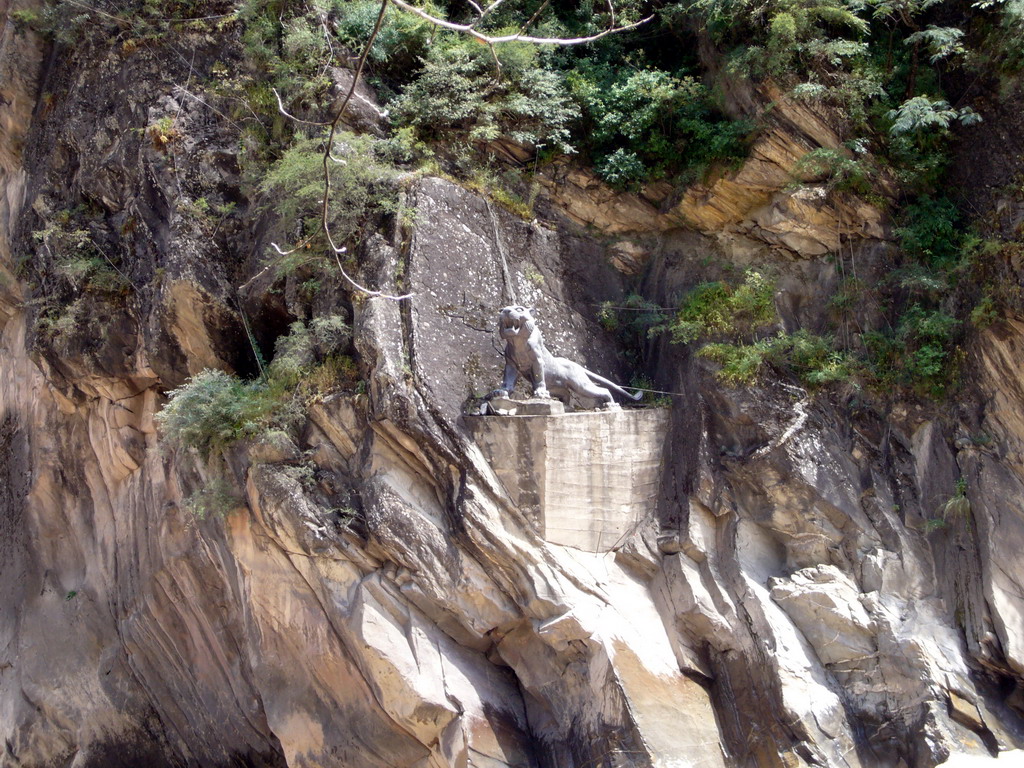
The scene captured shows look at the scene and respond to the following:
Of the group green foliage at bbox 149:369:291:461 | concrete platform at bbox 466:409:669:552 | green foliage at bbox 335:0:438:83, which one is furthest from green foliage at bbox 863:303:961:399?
green foliage at bbox 335:0:438:83

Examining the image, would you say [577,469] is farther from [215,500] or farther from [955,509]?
[955,509]

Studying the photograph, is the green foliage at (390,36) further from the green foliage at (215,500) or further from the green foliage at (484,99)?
the green foliage at (215,500)

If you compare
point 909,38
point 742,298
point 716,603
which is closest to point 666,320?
point 742,298

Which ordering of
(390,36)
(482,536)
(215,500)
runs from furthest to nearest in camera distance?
1. (390,36)
2. (215,500)
3. (482,536)

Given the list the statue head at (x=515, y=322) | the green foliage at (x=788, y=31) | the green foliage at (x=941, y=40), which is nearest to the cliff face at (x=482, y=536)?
the statue head at (x=515, y=322)

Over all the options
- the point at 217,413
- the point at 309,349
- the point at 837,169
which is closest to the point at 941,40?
the point at 837,169

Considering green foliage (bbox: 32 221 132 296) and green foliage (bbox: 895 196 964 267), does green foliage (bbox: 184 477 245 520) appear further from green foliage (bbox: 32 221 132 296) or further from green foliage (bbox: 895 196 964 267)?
green foliage (bbox: 895 196 964 267)
